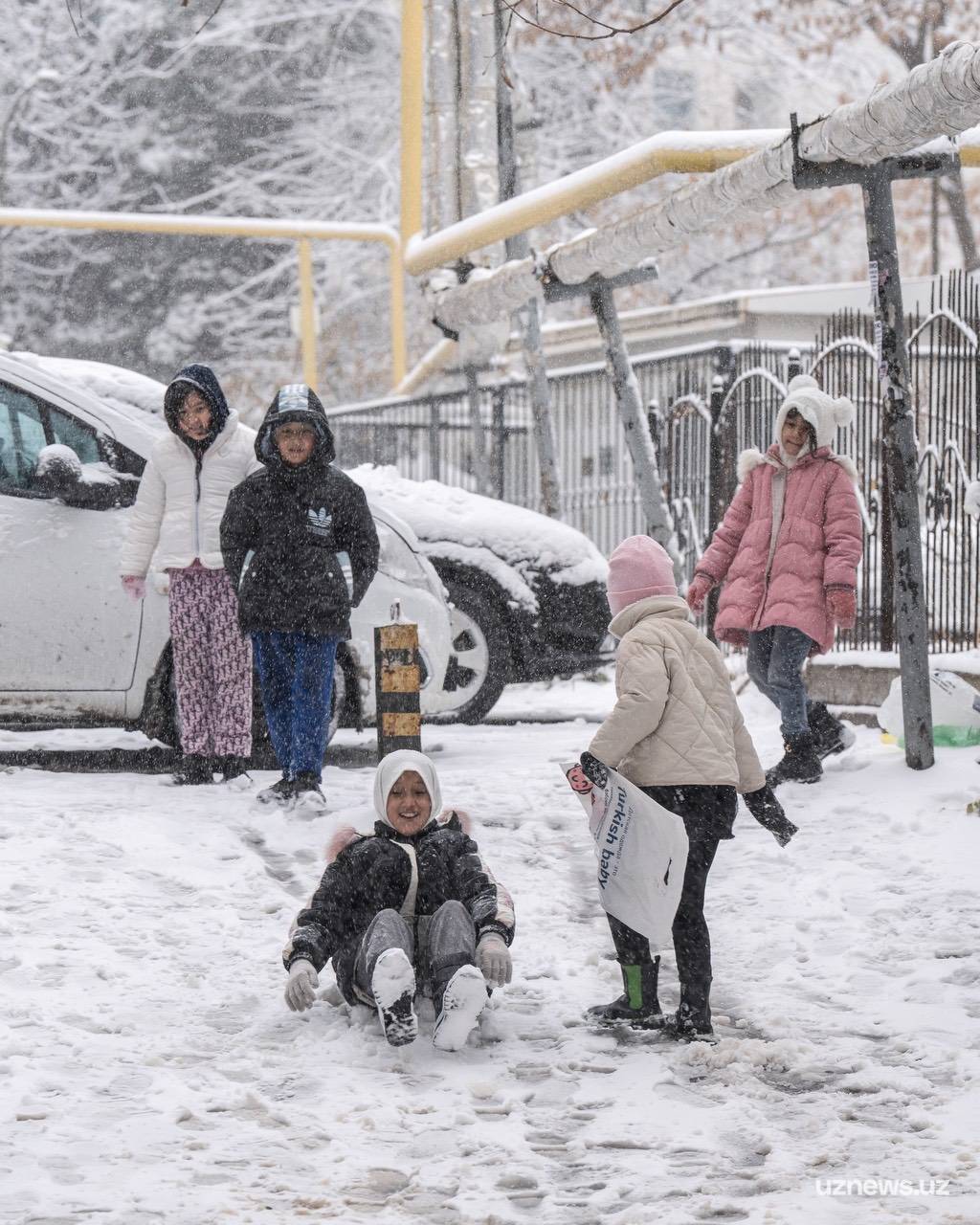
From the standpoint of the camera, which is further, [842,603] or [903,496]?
[903,496]

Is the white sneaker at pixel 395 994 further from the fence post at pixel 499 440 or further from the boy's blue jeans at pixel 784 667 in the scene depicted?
the fence post at pixel 499 440

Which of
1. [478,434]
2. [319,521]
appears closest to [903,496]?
[319,521]

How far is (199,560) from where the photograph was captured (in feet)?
25.9

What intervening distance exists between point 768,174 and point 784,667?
81.0 inches

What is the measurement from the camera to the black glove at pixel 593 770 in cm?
481

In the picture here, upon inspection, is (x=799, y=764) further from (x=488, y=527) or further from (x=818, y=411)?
(x=488, y=527)

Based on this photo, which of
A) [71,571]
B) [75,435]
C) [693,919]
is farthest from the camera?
[75,435]

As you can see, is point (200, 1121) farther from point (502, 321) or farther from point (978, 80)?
point (502, 321)

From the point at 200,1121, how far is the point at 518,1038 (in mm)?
1024

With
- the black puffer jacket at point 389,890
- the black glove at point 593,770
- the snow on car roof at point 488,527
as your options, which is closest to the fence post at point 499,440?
the snow on car roof at point 488,527

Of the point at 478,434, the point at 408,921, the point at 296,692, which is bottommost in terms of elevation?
the point at 408,921

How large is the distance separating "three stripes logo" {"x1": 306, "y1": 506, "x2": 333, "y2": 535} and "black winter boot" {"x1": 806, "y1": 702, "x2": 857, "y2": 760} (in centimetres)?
223

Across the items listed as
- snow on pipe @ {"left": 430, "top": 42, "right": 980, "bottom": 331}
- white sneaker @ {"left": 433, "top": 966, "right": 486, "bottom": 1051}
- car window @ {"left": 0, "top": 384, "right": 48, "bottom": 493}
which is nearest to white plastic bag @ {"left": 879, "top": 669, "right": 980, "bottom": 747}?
snow on pipe @ {"left": 430, "top": 42, "right": 980, "bottom": 331}

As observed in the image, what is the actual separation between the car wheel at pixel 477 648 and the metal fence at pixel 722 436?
1961 millimetres
